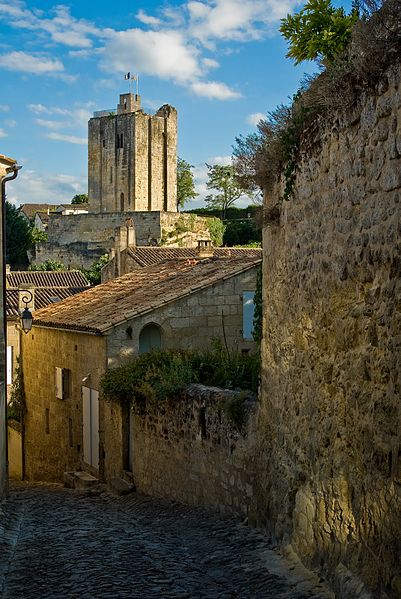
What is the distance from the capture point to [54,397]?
20938 mm

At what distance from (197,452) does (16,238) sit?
5860cm

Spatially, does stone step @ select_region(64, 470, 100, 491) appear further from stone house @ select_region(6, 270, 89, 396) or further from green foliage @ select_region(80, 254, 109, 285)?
green foliage @ select_region(80, 254, 109, 285)

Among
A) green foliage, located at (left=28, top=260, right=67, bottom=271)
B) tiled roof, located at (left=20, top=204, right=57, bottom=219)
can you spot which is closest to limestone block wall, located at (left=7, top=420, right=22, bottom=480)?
green foliage, located at (left=28, top=260, right=67, bottom=271)

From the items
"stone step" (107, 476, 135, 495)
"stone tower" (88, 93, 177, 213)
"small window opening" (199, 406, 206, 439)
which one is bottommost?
"stone step" (107, 476, 135, 495)

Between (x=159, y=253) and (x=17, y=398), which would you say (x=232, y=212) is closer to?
(x=159, y=253)

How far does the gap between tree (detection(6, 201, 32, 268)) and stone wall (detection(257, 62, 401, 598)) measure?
6031 cm

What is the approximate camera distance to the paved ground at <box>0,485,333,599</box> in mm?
7719

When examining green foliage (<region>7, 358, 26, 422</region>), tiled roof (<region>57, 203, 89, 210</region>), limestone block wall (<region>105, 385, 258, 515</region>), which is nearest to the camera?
limestone block wall (<region>105, 385, 258, 515</region>)

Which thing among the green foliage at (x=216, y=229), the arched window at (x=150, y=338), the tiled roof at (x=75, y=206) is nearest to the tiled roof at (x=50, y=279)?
the arched window at (x=150, y=338)

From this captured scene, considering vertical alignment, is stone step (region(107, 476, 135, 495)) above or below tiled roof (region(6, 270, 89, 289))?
Result: below

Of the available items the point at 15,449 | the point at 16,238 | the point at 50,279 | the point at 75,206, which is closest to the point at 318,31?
the point at 15,449

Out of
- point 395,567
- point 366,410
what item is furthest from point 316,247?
point 395,567

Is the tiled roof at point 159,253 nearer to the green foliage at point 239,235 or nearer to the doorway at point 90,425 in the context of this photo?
the doorway at point 90,425

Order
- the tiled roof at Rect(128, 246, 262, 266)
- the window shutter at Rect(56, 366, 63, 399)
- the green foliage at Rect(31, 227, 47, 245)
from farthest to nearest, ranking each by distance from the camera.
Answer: the green foliage at Rect(31, 227, 47, 245) → the tiled roof at Rect(128, 246, 262, 266) → the window shutter at Rect(56, 366, 63, 399)
